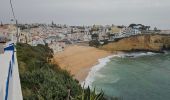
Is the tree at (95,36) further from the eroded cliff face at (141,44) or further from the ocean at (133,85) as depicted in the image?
the ocean at (133,85)

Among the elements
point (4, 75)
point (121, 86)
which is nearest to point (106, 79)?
point (121, 86)

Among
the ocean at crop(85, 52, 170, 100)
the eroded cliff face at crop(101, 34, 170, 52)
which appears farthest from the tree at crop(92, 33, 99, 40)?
the ocean at crop(85, 52, 170, 100)

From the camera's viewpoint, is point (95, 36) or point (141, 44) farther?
point (95, 36)

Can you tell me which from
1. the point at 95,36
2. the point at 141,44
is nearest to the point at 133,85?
the point at 141,44

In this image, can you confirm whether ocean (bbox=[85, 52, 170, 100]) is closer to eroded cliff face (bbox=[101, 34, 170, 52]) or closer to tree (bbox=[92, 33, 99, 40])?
eroded cliff face (bbox=[101, 34, 170, 52])

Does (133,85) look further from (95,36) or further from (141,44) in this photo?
(95,36)

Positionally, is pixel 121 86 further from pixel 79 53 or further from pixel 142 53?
pixel 142 53

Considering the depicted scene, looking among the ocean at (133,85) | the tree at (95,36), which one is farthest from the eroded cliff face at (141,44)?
the ocean at (133,85)

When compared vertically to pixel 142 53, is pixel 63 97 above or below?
above
